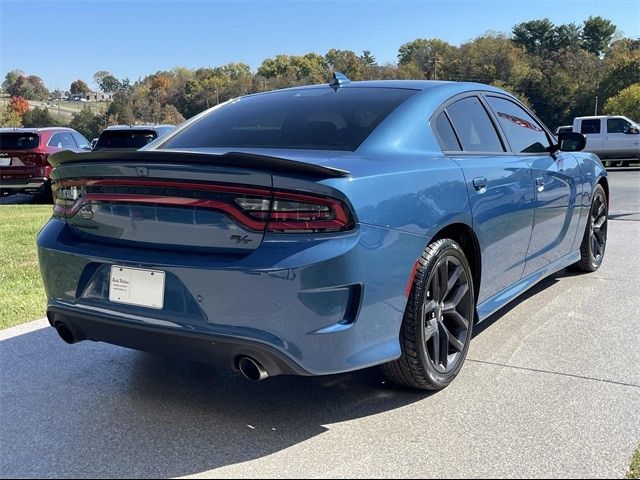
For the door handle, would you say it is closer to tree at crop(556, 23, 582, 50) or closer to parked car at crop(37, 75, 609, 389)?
parked car at crop(37, 75, 609, 389)

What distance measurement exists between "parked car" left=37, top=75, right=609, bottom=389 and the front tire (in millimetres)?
10

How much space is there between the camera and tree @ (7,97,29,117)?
71.2m

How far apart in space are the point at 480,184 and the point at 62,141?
12.9 m

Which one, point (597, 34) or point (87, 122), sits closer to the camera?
point (87, 122)

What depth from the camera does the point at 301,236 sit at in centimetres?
239

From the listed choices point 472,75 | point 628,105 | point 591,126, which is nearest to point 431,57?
point 472,75

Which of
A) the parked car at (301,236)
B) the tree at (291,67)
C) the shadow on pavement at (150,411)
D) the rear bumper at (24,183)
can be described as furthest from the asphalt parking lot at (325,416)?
the tree at (291,67)

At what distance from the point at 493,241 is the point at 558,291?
1.86m

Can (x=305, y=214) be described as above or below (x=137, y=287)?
above

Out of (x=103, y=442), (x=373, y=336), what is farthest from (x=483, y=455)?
(x=103, y=442)

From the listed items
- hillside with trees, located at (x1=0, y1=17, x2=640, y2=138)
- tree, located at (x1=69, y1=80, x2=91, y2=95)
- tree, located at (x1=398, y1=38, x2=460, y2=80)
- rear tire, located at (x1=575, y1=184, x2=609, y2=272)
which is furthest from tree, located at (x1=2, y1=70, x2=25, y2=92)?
rear tire, located at (x1=575, y1=184, x2=609, y2=272)

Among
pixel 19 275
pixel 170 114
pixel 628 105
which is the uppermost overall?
pixel 170 114

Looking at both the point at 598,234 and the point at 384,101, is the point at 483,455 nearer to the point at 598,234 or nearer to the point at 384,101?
the point at 384,101

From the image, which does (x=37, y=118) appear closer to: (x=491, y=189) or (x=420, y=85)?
(x=420, y=85)
